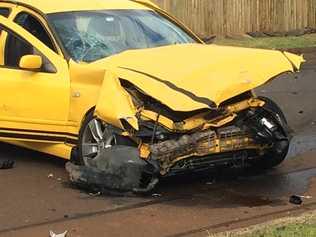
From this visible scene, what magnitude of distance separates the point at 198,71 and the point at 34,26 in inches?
91.4

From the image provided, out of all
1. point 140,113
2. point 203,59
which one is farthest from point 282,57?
point 140,113

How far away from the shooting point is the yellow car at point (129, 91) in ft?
22.9

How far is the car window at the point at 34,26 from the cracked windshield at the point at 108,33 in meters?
0.14

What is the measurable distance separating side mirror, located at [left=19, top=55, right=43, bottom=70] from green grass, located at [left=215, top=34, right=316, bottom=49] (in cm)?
1245

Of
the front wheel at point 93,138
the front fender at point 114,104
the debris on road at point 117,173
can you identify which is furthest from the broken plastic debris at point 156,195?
the front fender at point 114,104

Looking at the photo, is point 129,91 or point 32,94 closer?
point 129,91

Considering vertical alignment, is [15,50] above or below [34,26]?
below

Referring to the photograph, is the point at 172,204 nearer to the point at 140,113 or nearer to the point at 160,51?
the point at 140,113

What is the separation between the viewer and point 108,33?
8.47 meters

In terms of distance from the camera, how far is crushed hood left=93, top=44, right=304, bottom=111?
6.89 m

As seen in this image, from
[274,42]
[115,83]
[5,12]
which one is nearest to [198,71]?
[115,83]

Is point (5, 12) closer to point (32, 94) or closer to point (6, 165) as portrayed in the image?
point (32, 94)

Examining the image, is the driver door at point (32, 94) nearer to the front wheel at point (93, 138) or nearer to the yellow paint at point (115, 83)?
the yellow paint at point (115, 83)

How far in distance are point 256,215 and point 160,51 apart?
2061mm
